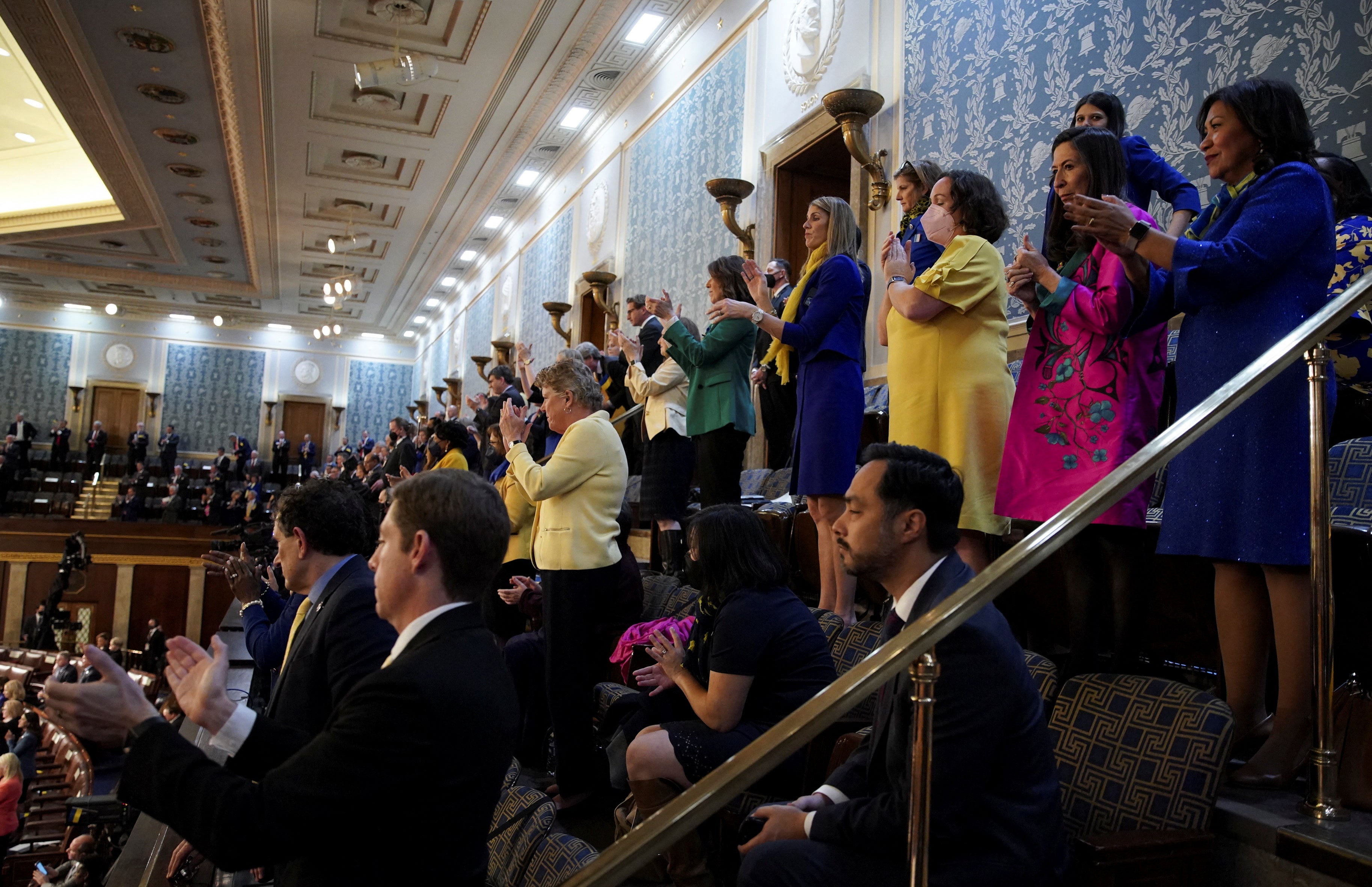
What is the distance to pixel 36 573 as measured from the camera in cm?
1370

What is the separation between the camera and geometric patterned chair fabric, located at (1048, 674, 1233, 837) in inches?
61.7

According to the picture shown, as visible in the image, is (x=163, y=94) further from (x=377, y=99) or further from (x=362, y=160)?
(x=362, y=160)

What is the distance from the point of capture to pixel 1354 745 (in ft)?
5.31

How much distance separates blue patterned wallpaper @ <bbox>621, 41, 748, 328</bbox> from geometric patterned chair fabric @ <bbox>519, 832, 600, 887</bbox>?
4687 mm

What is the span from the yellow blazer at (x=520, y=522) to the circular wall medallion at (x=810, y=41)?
3.01 meters

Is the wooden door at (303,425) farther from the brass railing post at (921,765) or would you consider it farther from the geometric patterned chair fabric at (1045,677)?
the brass railing post at (921,765)

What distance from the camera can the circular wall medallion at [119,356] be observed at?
65.8 ft

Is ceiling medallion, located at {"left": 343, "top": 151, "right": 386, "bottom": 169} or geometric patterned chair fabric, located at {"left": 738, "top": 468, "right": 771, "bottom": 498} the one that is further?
ceiling medallion, located at {"left": 343, "top": 151, "right": 386, "bottom": 169}

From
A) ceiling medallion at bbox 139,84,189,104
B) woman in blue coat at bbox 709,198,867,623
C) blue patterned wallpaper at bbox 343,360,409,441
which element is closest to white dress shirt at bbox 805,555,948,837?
woman in blue coat at bbox 709,198,867,623

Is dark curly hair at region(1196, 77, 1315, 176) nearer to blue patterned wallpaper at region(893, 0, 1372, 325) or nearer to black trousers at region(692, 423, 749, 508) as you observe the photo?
blue patterned wallpaper at region(893, 0, 1372, 325)

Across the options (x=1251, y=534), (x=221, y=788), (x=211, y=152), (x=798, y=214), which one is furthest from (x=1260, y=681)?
(x=211, y=152)

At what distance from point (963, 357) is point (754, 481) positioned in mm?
2327

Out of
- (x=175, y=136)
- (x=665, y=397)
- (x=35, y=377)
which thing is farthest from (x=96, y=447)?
(x=665, y=397)

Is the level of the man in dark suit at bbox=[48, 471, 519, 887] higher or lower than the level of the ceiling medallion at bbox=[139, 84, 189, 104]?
lower
